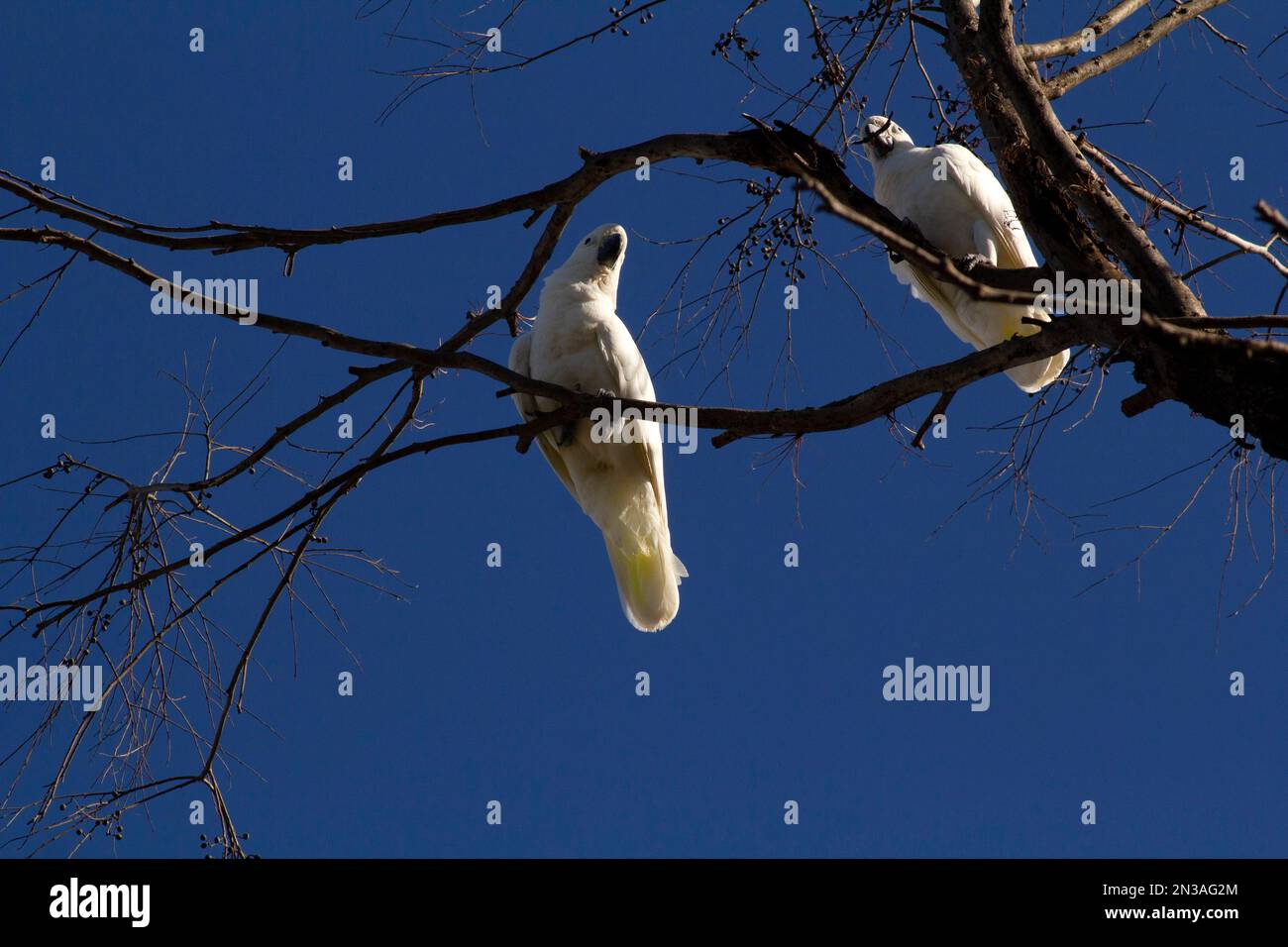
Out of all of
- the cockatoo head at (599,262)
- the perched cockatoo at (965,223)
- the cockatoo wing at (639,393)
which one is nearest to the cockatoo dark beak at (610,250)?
the cockatoo head at (599,262)

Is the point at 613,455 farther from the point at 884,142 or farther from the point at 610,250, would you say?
the point at 884,142

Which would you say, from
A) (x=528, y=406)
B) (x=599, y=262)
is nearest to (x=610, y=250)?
(x=599, y=262)

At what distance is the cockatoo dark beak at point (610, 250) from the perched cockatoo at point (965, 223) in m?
1.19

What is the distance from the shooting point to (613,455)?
503cm

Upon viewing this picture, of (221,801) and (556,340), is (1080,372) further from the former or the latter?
(221,801)

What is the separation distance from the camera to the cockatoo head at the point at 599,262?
549 cm

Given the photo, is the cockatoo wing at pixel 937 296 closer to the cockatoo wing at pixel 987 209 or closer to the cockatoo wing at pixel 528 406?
the cockatoo wing at pixel 987 209

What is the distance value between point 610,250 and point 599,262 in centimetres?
8

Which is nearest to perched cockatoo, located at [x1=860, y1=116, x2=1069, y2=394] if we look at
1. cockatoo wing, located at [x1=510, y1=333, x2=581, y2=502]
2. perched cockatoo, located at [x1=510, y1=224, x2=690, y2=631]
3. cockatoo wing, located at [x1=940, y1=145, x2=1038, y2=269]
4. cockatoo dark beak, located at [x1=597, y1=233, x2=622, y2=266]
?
cockatoo wing, located at [x1=940, y1=145, x2=1038, y2=269]

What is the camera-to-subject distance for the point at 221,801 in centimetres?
357

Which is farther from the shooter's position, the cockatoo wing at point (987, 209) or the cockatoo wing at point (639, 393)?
the cockatoo wing at point (987, 209)

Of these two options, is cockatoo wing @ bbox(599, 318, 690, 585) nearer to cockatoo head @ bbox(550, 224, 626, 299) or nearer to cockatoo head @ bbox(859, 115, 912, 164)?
cockatoo head @ bbox(550, 224, 626, 299)
